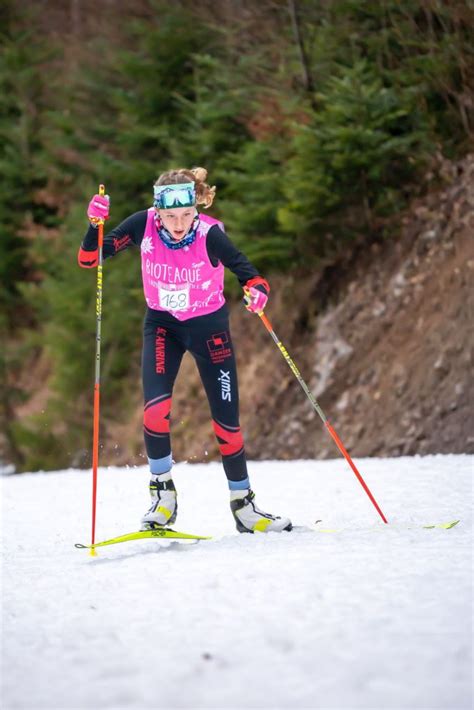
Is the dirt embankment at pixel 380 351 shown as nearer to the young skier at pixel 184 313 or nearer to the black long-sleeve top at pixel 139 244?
the young skier at pixel 184 313

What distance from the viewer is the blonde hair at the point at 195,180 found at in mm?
5535

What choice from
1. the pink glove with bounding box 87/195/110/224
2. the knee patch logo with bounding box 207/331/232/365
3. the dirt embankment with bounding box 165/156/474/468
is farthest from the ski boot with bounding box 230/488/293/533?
the dirt embankment with bounding box 165/156/474/468

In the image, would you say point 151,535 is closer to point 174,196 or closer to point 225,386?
point 225,386

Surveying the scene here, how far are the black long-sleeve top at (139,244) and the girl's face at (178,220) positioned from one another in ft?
0.52

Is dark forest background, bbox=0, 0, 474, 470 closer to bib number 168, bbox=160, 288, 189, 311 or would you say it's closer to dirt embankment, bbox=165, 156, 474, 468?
dirt embankment, bbox=165, 156, 474, 468

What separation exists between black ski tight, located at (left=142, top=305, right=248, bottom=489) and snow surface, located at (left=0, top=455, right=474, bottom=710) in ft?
1.78

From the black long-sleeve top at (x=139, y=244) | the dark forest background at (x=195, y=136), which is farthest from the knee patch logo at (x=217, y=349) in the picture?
the dark forest background at (x=195, y=136)

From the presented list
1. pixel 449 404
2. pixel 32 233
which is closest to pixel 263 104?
pixel 449 404

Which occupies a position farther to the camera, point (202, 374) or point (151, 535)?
point (202, 374)

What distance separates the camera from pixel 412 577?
13.0 ft

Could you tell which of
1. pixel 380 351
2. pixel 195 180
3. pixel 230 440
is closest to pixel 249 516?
pixel 230 440

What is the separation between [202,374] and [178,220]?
0.98 meters

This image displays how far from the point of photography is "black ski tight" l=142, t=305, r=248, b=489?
5621mm

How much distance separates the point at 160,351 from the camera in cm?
567
